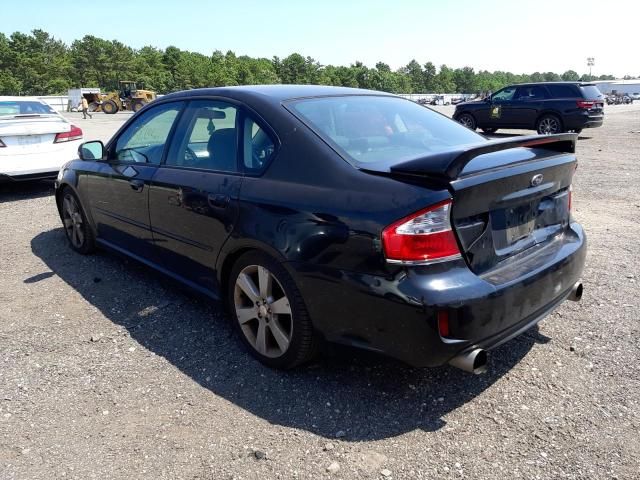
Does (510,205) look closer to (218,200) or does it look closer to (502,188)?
(502,188)

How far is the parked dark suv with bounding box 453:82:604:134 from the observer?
15562mm

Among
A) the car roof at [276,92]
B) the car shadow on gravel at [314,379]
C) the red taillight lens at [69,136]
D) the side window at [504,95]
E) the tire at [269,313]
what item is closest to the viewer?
the car shadow on gravel at [314,379]

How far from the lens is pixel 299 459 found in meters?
2.35

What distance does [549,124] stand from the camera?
1606cm

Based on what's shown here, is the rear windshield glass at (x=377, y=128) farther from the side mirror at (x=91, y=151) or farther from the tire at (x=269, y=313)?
the side mirror at (x=91, y=151)

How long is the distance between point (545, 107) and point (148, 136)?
14.8m

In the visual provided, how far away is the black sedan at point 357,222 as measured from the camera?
232 centimetres

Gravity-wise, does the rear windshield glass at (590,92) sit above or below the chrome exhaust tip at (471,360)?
above

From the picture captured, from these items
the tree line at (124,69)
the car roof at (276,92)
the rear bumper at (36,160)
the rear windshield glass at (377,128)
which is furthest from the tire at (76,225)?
the tree line at (124,69)

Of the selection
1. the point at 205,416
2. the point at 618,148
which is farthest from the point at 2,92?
the point at 205,416

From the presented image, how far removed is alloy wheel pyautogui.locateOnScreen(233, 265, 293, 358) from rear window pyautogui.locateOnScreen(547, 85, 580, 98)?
15.6 m

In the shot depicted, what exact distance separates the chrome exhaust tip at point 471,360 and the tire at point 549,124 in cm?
1526

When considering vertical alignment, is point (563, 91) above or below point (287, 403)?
above

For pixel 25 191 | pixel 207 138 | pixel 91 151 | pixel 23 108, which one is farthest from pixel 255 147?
pixel 23 108
